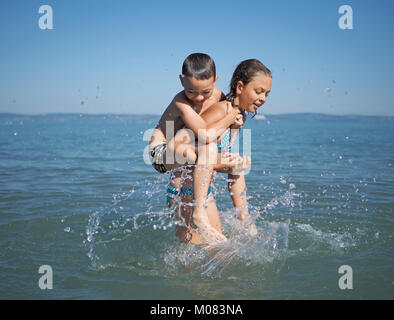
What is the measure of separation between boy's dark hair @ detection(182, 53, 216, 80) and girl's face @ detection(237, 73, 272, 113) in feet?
1.52

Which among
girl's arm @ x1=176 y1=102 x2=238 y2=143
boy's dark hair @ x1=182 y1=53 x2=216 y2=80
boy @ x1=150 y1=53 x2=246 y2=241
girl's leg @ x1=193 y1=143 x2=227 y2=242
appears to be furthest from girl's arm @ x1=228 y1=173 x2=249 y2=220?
boy's dark hair @ x1=182 y1=53 x2=216 y2=80

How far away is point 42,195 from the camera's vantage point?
280 inches

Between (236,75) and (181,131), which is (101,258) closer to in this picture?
(181,131)

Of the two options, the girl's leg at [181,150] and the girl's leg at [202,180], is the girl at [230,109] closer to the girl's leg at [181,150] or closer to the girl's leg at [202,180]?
the girl's leg at [202,180]

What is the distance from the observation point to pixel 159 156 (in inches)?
159

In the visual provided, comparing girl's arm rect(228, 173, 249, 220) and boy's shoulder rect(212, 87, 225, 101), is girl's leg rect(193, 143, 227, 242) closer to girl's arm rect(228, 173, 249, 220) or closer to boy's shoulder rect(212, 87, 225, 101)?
boy's shoulder rect(212, 87, 225, 101)

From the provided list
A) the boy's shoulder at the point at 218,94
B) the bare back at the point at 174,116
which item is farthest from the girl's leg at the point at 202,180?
the boy's shoulder at the point at 218,94

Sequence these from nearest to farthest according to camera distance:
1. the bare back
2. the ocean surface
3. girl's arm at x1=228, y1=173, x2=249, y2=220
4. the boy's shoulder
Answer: the ocean surface < the bare back < the boy's shoulder < girl's arm at x1=228, y1=173, x2=249, y2=220

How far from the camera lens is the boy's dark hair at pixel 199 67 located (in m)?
3.64

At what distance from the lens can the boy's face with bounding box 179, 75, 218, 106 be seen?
12.1 feet

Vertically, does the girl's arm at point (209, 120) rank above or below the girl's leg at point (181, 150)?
above

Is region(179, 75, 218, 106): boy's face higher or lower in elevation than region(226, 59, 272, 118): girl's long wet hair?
lower
